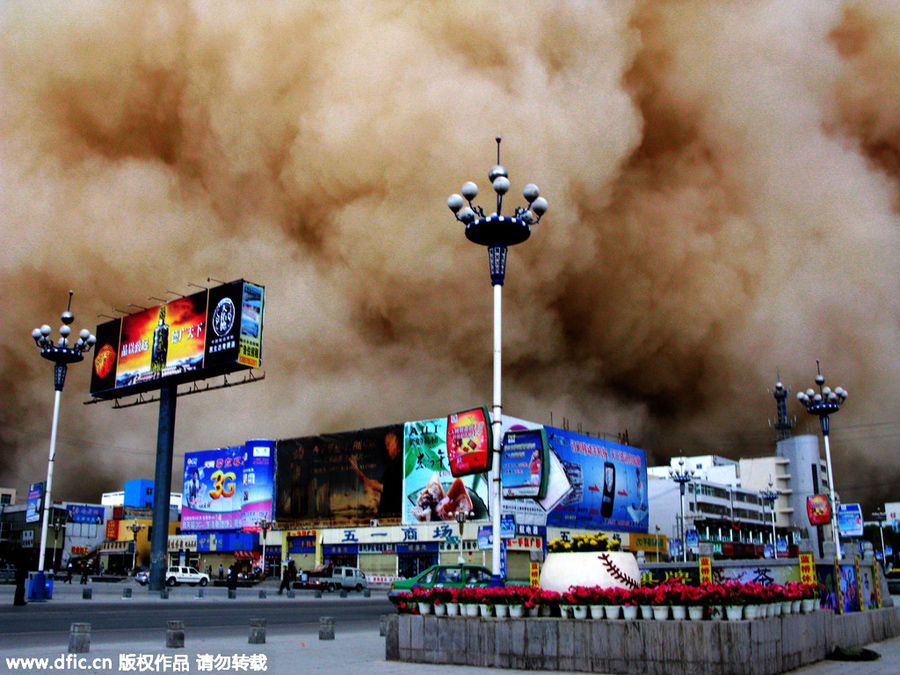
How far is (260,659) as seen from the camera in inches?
546

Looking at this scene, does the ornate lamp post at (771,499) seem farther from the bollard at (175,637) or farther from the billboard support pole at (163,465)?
the bollard at (175,637)

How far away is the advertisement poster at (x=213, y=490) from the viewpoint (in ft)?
320

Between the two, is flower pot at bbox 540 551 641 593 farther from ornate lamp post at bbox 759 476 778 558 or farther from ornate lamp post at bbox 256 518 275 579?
ornate lamp post at bbox 759 476 778 558

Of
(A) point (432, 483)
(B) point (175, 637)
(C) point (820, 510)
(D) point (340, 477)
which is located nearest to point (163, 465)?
(A) point (432, 483)

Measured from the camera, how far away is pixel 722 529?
11600 centimetres

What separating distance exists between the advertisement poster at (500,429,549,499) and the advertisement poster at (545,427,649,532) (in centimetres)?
5443

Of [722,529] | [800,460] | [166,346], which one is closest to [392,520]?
[166,346]

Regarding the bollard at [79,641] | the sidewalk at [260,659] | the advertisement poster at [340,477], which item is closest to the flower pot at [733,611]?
the sidewalk at [260,659]

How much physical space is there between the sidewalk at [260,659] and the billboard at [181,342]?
34.2 m

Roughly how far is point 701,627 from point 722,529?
11273 cm

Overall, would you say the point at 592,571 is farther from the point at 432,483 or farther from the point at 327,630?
the point at 432,483

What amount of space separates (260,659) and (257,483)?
85517mm

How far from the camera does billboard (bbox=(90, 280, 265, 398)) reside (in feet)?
169

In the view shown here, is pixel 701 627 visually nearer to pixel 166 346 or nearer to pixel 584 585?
pixel 584 585
